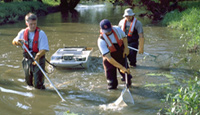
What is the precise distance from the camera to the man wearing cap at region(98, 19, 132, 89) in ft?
18.8

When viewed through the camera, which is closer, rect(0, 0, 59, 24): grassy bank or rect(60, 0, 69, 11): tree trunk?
rect(0, 0, 59, 24): grassy bank

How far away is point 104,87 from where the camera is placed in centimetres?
731

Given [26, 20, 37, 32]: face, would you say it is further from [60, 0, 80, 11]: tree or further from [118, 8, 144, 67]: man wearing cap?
[60, 0, 80, 11]: tree

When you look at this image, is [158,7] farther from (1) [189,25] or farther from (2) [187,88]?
(2) [187,88]

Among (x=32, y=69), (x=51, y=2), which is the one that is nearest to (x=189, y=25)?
(x=32, y=69)

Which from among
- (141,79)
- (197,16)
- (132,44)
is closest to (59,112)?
(141,79)

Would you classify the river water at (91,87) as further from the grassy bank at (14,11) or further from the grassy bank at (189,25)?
the grassy bank at (14,11)

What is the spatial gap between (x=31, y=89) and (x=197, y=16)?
38.9ft

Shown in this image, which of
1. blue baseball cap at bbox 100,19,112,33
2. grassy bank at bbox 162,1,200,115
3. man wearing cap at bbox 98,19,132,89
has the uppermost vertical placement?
blue baseball cap at bbox 100,19,112,33

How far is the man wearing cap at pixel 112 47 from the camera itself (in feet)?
18.8

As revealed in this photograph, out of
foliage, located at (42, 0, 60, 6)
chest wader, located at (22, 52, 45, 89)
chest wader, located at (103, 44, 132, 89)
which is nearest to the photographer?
chest wader, located at (103, 44, 132, 89)

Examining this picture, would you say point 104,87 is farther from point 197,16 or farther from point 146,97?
point 197,16

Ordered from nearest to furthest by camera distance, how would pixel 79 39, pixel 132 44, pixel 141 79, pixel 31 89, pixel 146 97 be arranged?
1. pixel 146 97
2. pixel 31 89
3. pixel 141 79
4. pixel 132 44
5. pixel 79 39

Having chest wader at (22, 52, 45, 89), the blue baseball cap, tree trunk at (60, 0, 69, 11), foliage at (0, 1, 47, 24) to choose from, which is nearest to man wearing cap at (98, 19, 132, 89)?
the blue baseball cap
